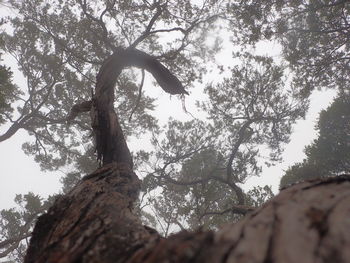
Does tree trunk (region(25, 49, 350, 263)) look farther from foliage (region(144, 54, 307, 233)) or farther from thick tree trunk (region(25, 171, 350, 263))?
foliage (region(144, 54, 307, 233))

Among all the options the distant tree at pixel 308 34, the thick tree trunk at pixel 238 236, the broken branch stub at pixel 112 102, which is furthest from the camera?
the distant tree at pixel 308 34

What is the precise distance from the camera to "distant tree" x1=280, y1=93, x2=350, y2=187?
1769cm

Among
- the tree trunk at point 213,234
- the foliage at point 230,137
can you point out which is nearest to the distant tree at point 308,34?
the foliage at point 230,137

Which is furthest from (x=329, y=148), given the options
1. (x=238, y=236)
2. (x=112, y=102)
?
(x=238, y=236)

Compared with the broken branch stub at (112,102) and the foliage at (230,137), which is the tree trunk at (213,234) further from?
the foliage at (230,137)

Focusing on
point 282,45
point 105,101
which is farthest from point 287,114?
point 105,101

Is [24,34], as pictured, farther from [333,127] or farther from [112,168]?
[333,127]

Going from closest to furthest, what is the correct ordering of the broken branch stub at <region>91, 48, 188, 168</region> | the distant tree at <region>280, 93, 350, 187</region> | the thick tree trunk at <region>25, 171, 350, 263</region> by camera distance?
the thick tree trunk at <region>25, 171, 350, 263</region>
the broken branch stub at <region>91, 48, 188, 168</region>
the distant tree at <region>280, 93, 350, 187</region>

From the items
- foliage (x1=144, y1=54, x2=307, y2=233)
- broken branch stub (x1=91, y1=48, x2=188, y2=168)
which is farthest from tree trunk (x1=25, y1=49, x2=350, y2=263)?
foliage (x1=144, y1=54, x2=307, y2=233)

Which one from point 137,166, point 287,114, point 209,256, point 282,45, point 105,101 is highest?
point 282,45

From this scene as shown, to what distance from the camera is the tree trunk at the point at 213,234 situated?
2.53 feet

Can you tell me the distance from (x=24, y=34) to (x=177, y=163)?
10.3m

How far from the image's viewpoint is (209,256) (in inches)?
31.4

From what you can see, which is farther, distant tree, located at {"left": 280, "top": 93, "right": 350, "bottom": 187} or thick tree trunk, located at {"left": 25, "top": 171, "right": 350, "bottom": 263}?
distant tree, located at {"left": 280, "top": 93, "right": 350, "bottom": 187}
